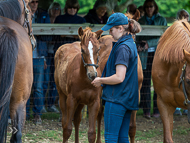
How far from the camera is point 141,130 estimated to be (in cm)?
584

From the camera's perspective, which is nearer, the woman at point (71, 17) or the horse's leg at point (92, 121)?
the horse's leg at point (92, 121)

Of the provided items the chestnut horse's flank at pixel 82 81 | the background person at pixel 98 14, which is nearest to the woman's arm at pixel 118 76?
the chestnut horse's flank at pixel 82 81

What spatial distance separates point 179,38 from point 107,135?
179 cm

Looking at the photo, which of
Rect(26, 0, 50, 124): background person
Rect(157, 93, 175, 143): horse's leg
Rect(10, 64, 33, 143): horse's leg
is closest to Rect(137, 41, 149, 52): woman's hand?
Rect(26, 0, 50, 124): background person

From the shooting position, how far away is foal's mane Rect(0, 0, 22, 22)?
3.41 metres

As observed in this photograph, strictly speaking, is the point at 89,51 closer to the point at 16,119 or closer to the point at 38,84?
the point at 16,119

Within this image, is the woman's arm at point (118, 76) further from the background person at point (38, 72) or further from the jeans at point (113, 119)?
the background person at point (38, 72)

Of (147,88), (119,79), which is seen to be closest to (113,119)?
(119,79)

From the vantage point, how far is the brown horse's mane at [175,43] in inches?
144

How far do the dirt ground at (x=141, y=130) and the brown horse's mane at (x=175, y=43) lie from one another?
1.99m

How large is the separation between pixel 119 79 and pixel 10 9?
5.76 ft

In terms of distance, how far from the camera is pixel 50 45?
626 centimetres

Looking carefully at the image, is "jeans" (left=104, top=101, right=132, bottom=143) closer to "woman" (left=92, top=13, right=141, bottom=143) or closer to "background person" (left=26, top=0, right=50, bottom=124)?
"woman" (left=92, top=13, right=141, bottom=143)

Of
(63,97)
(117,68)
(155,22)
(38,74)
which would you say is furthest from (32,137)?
(155,22)
